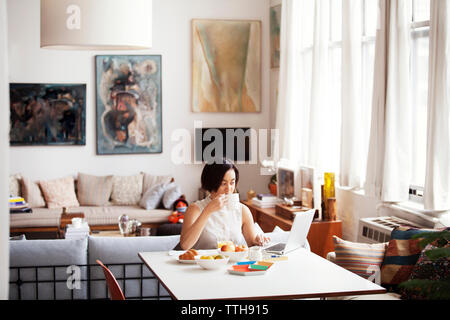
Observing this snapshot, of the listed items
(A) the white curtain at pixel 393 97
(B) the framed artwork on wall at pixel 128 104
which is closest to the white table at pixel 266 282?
(A) the white curtain at pixel 393 97

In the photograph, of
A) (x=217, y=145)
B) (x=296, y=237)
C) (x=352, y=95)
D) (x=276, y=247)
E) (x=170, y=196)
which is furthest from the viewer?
(x=217, y=145)

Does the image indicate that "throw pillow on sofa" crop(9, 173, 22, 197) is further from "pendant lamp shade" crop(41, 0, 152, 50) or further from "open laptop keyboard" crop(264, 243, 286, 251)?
"open laptop keyboard" crop(264, 243, 286, 251)

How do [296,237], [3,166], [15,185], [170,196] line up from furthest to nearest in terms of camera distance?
[170,196] → [15,185] → [296,237] → [3,166]

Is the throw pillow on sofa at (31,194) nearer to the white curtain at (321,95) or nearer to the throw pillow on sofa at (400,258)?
the white curtain at (321,95)

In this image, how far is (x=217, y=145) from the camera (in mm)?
8172

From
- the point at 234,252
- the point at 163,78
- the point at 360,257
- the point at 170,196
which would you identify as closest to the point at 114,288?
the point at 234,252

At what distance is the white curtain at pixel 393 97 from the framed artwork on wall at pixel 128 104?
3.73 m

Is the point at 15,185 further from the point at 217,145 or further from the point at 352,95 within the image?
the point at 352,95

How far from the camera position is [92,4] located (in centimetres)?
335

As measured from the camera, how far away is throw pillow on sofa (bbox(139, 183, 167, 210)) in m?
7.44

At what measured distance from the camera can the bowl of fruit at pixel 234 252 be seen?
327 centimetres

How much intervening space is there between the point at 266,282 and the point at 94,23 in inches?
67.7

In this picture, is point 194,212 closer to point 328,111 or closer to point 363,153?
point 363,153

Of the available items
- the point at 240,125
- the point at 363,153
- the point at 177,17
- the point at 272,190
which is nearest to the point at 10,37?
the point at 177,17
